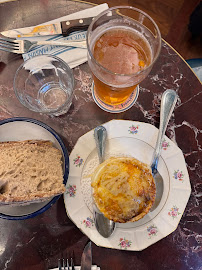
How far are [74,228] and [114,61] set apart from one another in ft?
2.10

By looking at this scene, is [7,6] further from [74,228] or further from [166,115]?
[74,228]

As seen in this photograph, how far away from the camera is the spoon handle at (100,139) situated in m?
1.17

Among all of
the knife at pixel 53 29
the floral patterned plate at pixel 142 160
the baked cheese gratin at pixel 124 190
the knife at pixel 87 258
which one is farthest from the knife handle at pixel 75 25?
the knife at pixel 87 258

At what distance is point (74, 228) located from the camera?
116 cm

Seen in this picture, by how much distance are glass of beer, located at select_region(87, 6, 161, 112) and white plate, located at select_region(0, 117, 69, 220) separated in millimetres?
Answer: 272

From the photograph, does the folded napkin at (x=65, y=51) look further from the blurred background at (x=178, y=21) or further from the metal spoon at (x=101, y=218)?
the blurred background at (x=178, y=21)

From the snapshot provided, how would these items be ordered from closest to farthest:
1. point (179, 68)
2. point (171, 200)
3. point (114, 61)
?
point (114, 61) < point (171, 200) < point (179, 68)

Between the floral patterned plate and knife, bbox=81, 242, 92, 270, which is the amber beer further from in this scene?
knife, bbox=81, 242, 92, 270

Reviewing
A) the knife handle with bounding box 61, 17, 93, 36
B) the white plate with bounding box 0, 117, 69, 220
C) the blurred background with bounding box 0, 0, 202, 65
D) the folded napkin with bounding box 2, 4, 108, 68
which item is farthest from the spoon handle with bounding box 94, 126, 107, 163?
the blurred background with bounding box 0, 0, 202, 65

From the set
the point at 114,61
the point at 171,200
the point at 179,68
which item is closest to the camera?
the point at 114,61

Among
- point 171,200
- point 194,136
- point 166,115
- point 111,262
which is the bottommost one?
point 111,262

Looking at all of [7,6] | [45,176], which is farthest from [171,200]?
[7,6]

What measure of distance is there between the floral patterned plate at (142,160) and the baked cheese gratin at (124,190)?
0.26ft

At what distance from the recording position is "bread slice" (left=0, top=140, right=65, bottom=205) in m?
1.03
